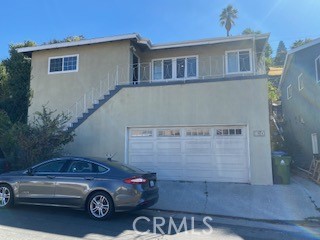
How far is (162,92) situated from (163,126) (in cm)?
141

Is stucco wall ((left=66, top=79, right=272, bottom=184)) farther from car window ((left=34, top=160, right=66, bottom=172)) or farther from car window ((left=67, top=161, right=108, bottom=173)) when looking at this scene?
car window ((left=67, top=161, right=108, bottom=173))

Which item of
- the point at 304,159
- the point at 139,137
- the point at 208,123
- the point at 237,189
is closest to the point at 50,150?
the point at 139,137

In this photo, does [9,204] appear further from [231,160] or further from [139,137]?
[231,160]

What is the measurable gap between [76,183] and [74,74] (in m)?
9.66

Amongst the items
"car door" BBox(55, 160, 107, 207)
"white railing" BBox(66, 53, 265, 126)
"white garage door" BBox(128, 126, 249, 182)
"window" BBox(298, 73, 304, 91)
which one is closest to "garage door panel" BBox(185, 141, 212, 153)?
"white garage door" BBox(128, 126, 249, 182)

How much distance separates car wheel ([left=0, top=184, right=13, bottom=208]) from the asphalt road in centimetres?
37

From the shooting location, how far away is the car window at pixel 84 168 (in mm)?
8047

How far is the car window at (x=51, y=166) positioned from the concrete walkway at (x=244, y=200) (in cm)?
287

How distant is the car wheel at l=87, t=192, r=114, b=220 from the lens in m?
7.55

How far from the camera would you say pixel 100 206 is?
762cm

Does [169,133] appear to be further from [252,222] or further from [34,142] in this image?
[252,222]

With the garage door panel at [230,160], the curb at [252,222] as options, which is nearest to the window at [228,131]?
the garage door panel at [230,160]

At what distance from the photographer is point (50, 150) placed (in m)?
12.8

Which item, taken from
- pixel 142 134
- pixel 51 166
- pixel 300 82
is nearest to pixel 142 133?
pixel 142 134
